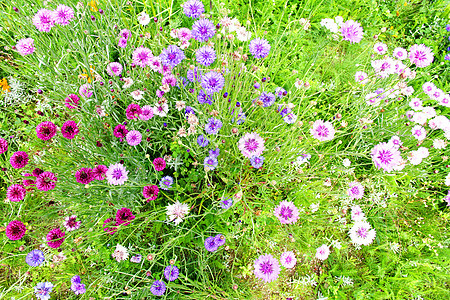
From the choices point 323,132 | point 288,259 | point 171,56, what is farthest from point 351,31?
point 288,259

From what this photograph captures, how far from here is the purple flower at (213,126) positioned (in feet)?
5.30

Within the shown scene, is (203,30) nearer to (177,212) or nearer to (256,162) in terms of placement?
(256,162)

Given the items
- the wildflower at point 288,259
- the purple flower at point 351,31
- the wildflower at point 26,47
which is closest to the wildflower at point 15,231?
the wildflower at point 26,47

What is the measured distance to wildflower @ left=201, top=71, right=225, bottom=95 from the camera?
4.91ft

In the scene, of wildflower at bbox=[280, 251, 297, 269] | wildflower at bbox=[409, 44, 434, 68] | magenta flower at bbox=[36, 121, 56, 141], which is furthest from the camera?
wildflower at bbox=[409, 44, 434, 68]

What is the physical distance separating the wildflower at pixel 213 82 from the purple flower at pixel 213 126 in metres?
0.21

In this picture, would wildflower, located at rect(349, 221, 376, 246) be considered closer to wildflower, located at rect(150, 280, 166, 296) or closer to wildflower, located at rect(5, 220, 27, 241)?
wildflower, located at rect(150, 280, 166, 296)

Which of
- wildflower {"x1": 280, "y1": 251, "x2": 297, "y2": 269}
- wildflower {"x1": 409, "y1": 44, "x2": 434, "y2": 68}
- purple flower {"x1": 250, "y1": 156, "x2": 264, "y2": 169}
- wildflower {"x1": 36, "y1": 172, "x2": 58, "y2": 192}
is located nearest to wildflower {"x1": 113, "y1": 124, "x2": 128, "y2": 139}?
wildflower {"x1": 36, "y1": 172, "x2": 58, "y2": 192}

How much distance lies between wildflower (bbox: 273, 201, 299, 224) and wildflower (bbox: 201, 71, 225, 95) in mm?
888

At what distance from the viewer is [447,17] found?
3.11 meters

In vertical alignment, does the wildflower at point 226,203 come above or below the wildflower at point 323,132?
below

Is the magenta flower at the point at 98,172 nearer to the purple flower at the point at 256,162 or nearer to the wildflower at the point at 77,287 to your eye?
the wildflower at the point at 77,287

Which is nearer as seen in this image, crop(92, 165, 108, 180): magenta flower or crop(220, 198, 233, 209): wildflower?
crop(92, 165, 108, 180): magenta flower

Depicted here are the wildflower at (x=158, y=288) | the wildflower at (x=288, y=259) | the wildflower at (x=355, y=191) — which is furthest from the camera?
the wildflower at (x=355, y=191)
